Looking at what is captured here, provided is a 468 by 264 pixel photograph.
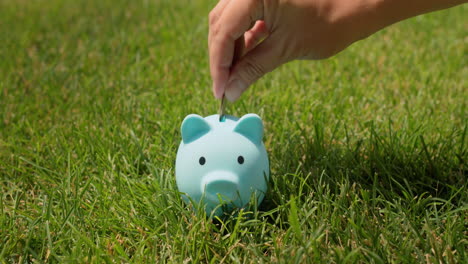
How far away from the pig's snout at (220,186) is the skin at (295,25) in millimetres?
372

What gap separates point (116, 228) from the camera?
163 centimetres

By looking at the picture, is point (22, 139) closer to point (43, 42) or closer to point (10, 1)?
point (43, 42)

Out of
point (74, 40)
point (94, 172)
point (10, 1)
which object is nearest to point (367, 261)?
point (94, 172)

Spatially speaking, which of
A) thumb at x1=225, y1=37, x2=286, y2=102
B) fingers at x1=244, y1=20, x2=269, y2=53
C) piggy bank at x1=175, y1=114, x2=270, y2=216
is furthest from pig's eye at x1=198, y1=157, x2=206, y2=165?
fingers at x1=244, y1=20, x2=269, y2=53

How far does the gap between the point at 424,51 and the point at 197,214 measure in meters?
2.21

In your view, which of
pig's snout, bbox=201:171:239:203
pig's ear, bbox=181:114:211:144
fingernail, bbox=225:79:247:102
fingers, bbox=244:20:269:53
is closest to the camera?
pig's snout, bbox=201:171:239:203

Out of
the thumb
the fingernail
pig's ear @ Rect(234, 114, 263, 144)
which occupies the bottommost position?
pig's ear @ Rect(234, 114, 263, 144)

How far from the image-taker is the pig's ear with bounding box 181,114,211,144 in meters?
1.62

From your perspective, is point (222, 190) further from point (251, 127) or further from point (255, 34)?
point (255, 34)

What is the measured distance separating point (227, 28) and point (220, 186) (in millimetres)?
500

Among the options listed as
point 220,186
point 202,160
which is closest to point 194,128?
point 202,160

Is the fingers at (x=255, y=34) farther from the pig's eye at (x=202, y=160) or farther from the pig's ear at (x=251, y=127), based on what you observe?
the pig's eye at (x=202, y=160)

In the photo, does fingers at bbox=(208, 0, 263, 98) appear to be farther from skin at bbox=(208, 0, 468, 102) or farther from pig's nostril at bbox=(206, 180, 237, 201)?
pig's nostril at bbox=(206, 180, 237, 201)

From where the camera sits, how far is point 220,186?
152 centimetres
